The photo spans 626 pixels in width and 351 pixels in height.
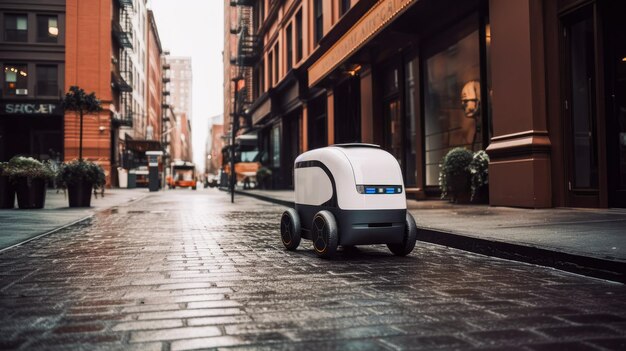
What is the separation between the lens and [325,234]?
5914 millimetres

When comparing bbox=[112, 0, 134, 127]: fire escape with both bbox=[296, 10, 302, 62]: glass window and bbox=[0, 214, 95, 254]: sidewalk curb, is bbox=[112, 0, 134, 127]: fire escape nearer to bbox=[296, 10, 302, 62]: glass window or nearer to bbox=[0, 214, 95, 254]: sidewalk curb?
bbox=[296, 10, 302, 62]: glass window

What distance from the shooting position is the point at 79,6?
38.8 metres

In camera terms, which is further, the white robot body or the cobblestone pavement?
the white robot body

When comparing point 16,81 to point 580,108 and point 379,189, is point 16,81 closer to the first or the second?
point 580,108

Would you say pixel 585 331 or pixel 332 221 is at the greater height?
pixel 332 221

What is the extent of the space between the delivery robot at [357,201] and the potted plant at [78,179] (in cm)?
1172

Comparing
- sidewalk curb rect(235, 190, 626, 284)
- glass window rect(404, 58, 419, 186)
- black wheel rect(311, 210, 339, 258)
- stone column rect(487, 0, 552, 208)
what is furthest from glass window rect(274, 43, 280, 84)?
black wheel rect(311, 210, 339, 258)

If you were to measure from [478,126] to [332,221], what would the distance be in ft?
28.2

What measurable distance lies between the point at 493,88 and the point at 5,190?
1260 cm

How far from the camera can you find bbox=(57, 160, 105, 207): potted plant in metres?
15.7

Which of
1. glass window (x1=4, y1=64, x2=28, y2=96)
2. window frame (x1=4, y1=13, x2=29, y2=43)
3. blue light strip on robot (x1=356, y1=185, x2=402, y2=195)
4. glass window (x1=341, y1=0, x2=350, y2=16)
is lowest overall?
blue light strip on robot (x1=356, y1=185, x2=402, y2=195)

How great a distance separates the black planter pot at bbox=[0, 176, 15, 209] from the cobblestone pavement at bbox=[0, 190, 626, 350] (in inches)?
340

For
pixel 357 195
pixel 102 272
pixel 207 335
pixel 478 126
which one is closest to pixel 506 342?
pixel 207 335

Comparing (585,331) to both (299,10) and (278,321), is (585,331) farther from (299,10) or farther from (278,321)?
(299,10)
